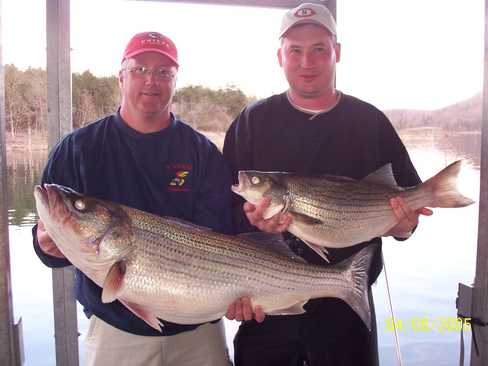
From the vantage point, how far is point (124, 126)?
116 inches

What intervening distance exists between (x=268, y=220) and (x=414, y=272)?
4.65 metres

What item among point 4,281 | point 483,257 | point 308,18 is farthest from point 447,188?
point 4,281

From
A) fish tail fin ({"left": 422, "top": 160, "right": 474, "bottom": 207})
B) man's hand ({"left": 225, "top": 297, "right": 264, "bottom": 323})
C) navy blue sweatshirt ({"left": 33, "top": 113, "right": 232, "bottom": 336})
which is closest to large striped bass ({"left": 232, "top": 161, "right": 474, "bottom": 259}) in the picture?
fish tail fin ({"left": 422, "top": 160, "right": 474, "bottom": 207})

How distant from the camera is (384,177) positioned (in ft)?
9.75

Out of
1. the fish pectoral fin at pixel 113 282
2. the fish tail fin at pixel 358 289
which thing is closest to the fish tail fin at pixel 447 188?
the fish tail fin at pixel 358 289

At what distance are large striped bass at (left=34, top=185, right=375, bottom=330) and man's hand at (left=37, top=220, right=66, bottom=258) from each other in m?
0.24

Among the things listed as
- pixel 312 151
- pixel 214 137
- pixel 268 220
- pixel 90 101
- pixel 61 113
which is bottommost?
pixel 268 220

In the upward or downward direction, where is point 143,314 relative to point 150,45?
downward

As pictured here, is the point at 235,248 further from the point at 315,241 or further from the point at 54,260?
the point at 54,260

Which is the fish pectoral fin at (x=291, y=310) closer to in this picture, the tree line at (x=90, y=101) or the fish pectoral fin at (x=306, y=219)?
the fish pectoral fin at (x=306, y=219)

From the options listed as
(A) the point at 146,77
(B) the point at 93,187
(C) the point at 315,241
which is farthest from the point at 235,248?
(A) the point at 146,77

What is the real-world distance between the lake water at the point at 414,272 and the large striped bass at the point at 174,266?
118 centimetres

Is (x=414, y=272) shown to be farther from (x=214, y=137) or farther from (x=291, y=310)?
(x=291, y=310)

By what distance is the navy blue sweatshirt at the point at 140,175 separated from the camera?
281cm
